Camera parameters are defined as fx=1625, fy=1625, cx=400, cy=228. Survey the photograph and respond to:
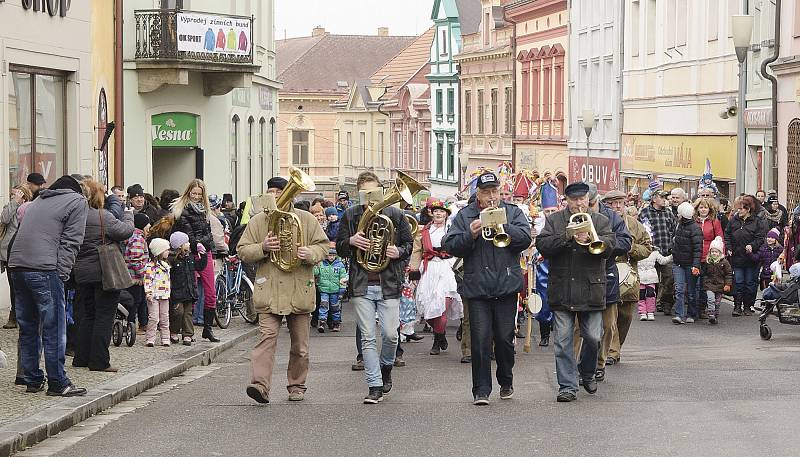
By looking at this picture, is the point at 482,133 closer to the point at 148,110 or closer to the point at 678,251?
the point at 148,110

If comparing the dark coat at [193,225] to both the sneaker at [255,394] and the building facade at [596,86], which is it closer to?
the sneaker at [255,394]

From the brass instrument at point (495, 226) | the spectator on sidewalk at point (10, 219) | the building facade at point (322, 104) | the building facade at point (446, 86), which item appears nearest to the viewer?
the brass instrument at point (495, 226)

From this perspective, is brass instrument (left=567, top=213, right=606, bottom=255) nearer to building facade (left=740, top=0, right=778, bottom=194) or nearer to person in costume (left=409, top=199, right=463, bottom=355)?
person in costume (left=409, top=199, right=463, bottom=355)

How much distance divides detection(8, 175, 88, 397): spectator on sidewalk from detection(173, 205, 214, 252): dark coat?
14.3ft

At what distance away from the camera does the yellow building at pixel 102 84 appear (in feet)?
88.5

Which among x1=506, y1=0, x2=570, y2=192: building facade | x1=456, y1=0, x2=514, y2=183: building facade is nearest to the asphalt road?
x1=506, y1=0, x2=570, y2=192: building facade

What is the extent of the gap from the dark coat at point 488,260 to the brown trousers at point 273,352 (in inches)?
51.9

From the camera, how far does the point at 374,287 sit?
496 inches

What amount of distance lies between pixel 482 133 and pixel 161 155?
35.8 meters

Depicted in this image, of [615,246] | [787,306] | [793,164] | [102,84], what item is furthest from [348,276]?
[793,164]

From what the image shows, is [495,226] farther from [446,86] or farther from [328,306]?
[446,86]

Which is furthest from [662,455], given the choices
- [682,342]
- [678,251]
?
[678,251]

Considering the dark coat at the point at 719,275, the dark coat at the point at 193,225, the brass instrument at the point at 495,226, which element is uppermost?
the brass instrument at the point at 495,226

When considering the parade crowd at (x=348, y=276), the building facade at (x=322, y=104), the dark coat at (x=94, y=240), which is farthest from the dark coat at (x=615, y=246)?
A: the building facade at (x=322, y=104)
